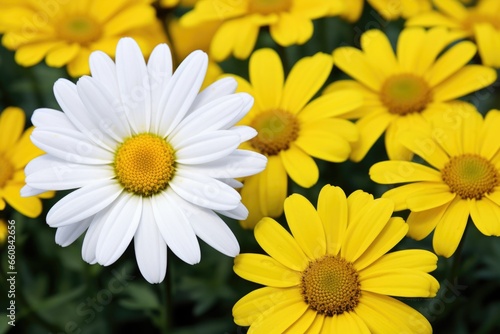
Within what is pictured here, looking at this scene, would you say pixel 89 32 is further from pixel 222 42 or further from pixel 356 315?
pixel 356 315

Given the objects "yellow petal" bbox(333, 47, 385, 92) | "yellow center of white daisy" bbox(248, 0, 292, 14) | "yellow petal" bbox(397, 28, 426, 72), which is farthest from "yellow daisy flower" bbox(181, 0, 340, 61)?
"yellow petal" bbox(397, 28, 426, 72)

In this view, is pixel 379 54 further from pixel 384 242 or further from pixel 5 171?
pixel 5 171

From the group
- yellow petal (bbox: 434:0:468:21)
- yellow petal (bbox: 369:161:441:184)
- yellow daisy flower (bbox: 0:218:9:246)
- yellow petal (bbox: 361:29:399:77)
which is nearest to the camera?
yellow petal (bbox: 369:161:441:184)

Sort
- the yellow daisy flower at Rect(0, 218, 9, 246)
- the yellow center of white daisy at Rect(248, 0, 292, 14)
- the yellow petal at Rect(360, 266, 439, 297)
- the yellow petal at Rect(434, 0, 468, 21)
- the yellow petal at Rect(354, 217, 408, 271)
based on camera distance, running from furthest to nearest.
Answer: the yellow petal at Rect(434, 0, 468, 21) → the yellow center of white daisy at Rect(248, 0, 292, 14) → the yellow daisy flower at Rect(0, 218, 9, 246) → the yellow petal at Rect(354, 217, 408, 271) → the yellow petal at Rect(360, 266, 439, 297)

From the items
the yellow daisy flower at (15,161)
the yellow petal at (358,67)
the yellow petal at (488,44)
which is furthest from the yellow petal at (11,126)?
the yellow petal at (488,44)

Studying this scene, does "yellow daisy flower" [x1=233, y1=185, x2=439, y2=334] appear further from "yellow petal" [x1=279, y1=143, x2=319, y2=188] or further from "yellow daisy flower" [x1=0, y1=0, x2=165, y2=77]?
"yellow daisy flower" [x1=0, y1=0, x2=165, y2=77]

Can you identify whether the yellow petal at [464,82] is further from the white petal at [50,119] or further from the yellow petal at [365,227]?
the white petal at [50,119]
